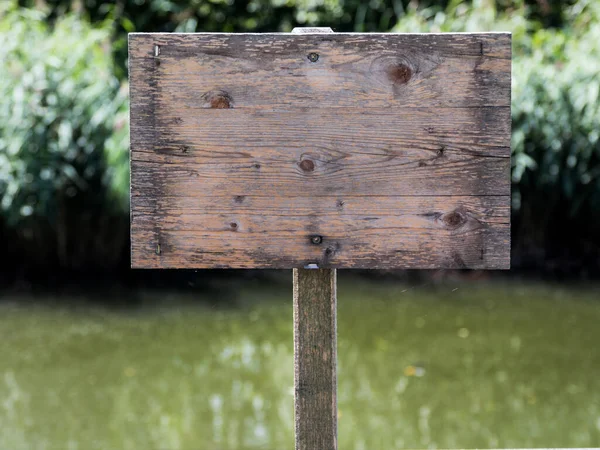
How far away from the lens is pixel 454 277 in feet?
19.2

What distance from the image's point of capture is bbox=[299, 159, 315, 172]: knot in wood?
1516 millimetres

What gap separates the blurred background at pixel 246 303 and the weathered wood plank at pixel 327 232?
1.76 m

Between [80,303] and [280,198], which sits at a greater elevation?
[280,198]

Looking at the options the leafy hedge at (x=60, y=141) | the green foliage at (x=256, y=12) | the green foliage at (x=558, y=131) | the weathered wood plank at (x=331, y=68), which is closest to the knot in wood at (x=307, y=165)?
the weathered wood plank at (x=331, y=68)

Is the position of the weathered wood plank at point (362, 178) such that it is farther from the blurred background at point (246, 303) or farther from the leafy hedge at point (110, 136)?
the leafy hedge at point (110, 136)

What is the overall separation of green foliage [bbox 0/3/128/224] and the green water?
0.74 m

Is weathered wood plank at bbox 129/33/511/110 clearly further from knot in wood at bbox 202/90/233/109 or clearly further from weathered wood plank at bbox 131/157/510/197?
weathered wood plank at bbox 131/157/510/197

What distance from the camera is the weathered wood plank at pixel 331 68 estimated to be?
4.92 ft

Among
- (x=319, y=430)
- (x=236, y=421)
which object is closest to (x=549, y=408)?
(x=236, y=421)

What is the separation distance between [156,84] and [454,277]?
459cm

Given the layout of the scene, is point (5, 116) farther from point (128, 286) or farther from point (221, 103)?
point (221, 103)

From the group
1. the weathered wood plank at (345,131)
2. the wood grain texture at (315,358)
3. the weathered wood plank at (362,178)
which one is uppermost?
the weathered wood plank at (345,131)

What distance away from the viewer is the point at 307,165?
1518 mm

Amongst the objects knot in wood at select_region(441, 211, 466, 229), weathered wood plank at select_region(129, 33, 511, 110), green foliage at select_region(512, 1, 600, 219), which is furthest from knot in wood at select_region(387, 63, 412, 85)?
green foliage at select_region(512, 1, 600, 219)
